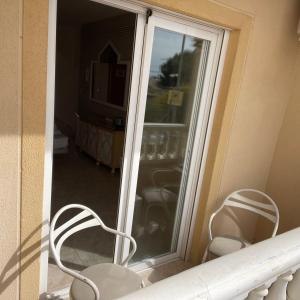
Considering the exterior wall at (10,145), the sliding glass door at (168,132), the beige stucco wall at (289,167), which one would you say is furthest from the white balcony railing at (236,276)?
the beige stucco wall at (289,167)

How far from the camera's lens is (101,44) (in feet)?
17.7

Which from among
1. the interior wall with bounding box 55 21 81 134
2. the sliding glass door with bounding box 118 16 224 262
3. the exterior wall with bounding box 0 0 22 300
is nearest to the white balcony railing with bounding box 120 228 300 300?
the exterior wall with bounding box 0 0 22 300

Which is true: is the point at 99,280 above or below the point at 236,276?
below

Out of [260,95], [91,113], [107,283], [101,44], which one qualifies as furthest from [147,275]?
[101,44]

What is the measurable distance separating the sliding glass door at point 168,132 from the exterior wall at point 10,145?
31.7 inches

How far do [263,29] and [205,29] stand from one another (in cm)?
50

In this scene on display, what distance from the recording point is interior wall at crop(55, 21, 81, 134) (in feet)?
19.8

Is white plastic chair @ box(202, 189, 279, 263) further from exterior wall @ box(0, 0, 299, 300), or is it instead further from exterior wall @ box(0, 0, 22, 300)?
exterior wall @ box(0, 0, 22, 300)

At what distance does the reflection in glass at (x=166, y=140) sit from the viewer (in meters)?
1.98

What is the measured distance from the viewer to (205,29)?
6.59ft

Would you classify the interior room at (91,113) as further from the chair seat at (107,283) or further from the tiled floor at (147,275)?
the chair seat at (107,283)

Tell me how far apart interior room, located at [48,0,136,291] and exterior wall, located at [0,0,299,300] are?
106cm

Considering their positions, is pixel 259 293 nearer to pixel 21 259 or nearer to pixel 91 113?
pixel 21 259

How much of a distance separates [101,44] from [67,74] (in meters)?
1.32
